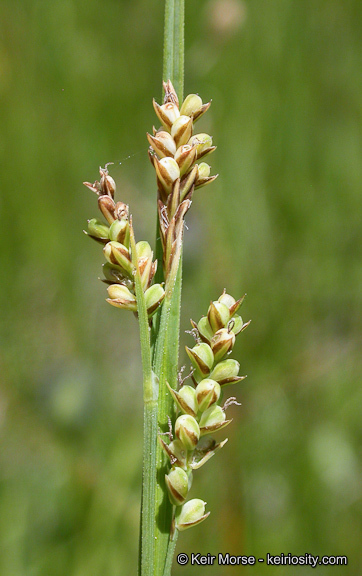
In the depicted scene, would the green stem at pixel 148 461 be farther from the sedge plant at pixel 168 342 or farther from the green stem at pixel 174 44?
the green stem at pixel 174 44

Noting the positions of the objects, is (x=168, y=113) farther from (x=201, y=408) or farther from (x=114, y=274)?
(x=201, y=408)

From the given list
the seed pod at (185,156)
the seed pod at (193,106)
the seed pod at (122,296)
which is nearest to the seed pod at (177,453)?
the seed pod at (122,296)

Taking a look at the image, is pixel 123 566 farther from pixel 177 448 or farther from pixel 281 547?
pixel 177 448

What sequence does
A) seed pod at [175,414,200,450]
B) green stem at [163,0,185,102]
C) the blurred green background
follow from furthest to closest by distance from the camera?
the blurred green background → green stem at [163,0,185,102] → seed pod at [175,414,200,450]

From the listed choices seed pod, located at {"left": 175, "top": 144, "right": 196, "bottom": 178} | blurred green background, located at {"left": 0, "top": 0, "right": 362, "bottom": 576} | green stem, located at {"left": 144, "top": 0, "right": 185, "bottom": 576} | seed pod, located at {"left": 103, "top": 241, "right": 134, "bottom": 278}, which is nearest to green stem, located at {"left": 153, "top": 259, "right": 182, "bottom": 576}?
green stem, located at {"left": 144, "top": 0, "right": 185, "bottom": 576}

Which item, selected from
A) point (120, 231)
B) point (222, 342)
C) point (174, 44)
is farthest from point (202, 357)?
point (174, 44)

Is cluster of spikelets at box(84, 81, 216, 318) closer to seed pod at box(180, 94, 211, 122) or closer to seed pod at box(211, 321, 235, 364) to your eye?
seed pod at box(180, 94, 211, 122)

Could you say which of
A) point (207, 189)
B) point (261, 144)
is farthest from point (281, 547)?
point (261, 144)
